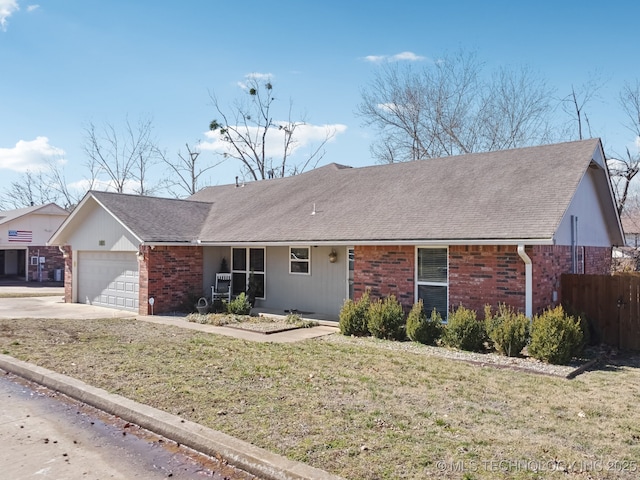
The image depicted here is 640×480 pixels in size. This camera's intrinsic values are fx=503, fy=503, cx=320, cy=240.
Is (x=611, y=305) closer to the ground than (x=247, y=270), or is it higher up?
closer to the ground

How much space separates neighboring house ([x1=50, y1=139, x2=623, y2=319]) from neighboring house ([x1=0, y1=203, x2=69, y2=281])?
15642mm

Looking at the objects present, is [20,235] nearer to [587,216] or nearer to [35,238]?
[35,238]

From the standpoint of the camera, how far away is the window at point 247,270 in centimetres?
1659

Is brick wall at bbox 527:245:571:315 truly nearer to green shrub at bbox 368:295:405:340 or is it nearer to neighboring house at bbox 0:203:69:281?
green shrub at bbox 368:295:405:340

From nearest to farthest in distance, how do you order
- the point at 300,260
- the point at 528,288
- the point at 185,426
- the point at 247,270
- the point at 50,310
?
1. the point at 185,426
2. the point at 528,288
3. the point at 300,260
4. the point at 50,310
5. the point at 247,270

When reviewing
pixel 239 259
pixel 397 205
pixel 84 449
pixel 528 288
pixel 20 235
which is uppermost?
pixel 397 205

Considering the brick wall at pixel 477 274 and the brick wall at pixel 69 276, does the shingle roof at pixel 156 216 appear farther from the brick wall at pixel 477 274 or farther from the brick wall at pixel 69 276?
the brick wall at pixel 477 274

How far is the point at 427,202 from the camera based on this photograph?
1312 cm

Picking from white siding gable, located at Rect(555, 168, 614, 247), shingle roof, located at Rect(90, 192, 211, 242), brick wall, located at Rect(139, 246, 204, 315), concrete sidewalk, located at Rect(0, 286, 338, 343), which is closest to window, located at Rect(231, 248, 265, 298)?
brick wall, located at Rect(139, 246, 204, 315)

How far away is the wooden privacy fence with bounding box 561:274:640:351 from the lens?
10.6m

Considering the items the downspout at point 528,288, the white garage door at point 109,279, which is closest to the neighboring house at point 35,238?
the white garage door at point 109,279

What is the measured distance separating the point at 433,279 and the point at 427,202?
93.5 inches

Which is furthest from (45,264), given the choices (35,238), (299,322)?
(299,322)

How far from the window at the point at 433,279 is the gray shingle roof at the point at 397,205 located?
0.63m
